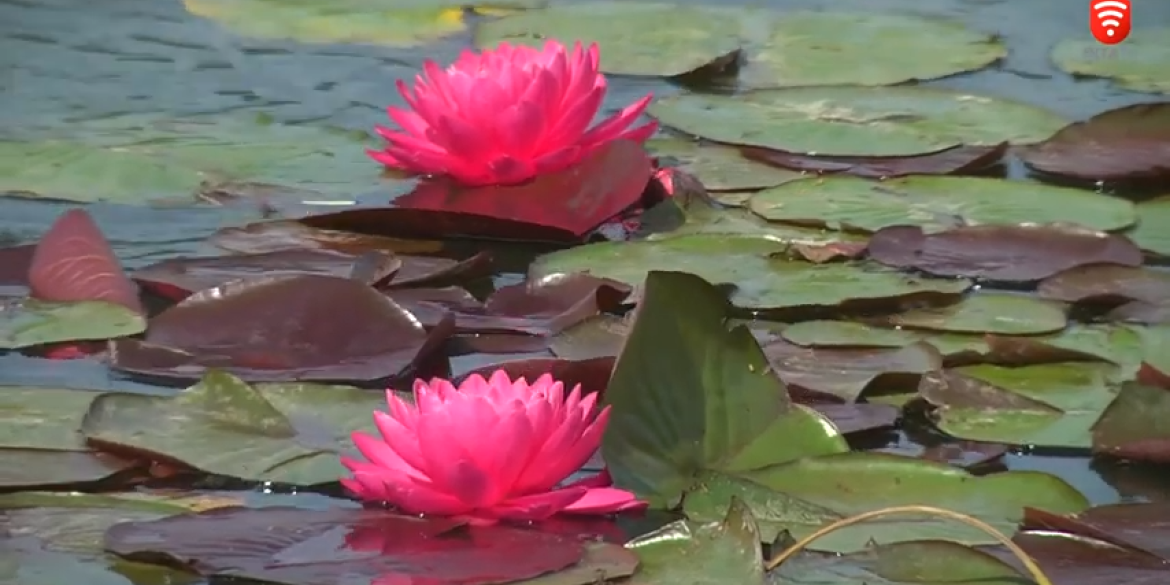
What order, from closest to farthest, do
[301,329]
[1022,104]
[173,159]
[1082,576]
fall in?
1. [1082,576]
2. [301,329]
3. [173,159]
4. [1022,104]

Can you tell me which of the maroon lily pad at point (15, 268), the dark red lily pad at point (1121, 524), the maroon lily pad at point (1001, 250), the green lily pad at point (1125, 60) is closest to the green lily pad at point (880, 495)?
the dark red lily pad at point (1121, 524)

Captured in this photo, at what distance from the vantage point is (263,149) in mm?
2455

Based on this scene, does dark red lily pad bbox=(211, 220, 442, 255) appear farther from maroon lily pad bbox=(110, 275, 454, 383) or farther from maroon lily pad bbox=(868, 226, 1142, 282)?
maroon lily pad bbox=(868, 226, 1142, 282)

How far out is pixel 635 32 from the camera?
3217 millimetres

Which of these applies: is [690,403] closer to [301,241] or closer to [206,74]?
[301,241]

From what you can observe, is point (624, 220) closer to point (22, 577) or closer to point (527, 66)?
point (527, 66)

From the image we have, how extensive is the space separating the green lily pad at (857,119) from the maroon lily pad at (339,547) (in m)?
1.29

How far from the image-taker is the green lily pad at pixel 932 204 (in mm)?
2195

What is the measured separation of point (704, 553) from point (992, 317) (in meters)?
0.70

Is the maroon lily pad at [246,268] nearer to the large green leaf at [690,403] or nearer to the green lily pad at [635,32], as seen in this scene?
the large green leaf at [690,403]

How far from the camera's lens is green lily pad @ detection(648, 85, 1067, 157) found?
2525mm

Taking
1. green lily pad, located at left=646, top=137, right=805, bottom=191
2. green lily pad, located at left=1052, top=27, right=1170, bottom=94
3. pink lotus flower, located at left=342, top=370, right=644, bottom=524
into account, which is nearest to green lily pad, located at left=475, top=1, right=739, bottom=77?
green lily pad, located at left=646, top=137, right=805, bottom=191

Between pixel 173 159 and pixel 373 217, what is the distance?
403mm

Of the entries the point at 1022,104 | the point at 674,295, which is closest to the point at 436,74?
the point at 674,295
